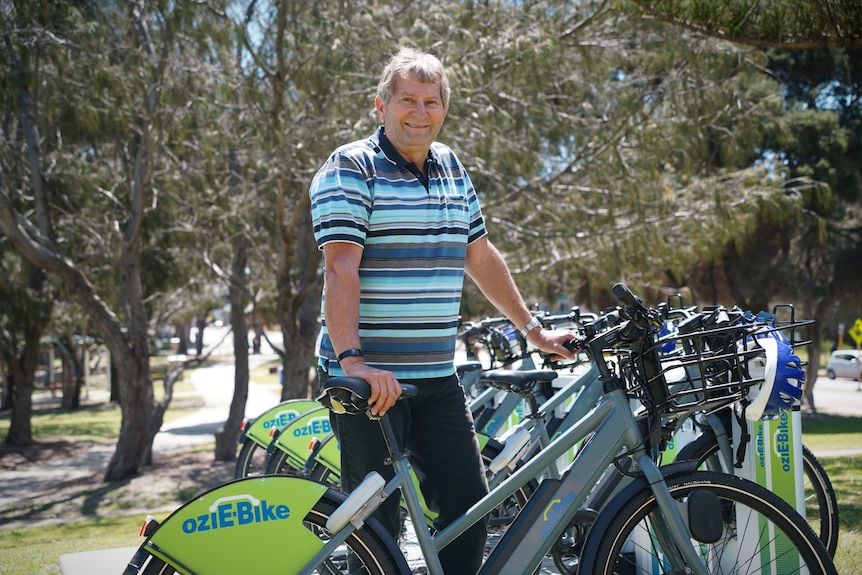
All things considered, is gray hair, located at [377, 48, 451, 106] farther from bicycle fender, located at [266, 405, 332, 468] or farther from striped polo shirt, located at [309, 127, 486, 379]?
bicycle fender, located at [266, 405, 332, 468]

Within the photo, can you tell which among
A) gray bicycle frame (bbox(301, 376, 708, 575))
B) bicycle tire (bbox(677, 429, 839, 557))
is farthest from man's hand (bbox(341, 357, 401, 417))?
bicycle tire (bbox(677, 429, 839, 557))

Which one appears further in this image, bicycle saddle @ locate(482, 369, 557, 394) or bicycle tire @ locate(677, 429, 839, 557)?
bicycle tire @ locate(677, 429, 839, 557)

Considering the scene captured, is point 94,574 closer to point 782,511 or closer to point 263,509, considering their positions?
point 263,509

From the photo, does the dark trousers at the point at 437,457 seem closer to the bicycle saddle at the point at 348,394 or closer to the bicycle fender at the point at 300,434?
the bicycle saddle at the point at 348,394

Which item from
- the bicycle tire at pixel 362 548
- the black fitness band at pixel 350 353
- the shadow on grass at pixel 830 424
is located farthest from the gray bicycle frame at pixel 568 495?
the shadow on grass at pixel 830 424

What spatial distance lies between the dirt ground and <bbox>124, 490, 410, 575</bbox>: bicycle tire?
23.6ft

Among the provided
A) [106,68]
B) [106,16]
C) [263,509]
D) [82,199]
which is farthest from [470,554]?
[82,199]

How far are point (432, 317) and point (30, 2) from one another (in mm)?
7718

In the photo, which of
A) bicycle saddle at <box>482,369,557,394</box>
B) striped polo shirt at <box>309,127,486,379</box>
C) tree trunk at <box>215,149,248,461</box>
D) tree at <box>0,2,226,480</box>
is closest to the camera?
striped polo shirt at <box>309,127,486,379</box>

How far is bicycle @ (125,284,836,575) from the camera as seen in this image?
2.56 metres

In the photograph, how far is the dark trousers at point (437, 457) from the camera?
2.82m

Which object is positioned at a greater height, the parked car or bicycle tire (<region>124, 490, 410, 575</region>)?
bicycle tire (<region>124, 490, 410, 575</region>)

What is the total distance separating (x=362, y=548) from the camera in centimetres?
257

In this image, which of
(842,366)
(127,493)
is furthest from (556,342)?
(842,366)
